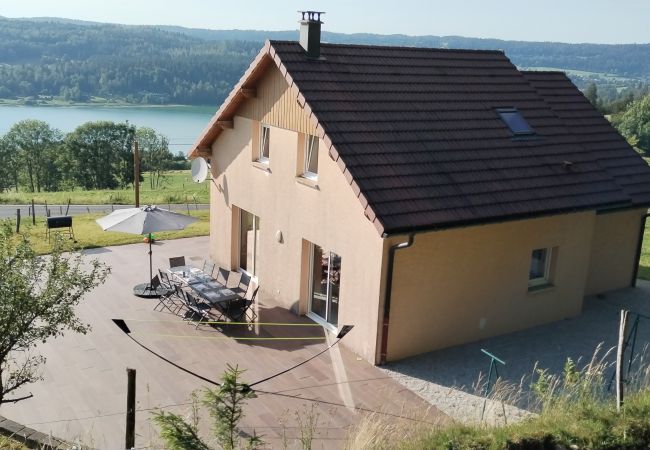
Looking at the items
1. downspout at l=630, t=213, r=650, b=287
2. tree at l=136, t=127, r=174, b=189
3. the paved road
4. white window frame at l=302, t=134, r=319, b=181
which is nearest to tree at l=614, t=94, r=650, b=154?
tree at l=136, t=127, r=174, b=189

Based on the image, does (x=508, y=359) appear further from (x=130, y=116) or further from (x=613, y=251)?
(x=130, y=116)

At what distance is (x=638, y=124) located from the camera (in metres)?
84.2

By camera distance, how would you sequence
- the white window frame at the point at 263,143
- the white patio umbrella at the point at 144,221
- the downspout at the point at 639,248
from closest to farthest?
the white patio umbrella at the point at 144,221 < the white window frame at the point at 263,143 < the downspout at the point at 639,248

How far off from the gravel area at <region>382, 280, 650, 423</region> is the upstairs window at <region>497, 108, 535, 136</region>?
4.52 metres

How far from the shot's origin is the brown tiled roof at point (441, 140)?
12.1 metres

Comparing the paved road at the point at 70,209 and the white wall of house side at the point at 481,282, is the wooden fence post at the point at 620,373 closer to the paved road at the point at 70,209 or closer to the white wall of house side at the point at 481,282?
the white wall of house side at the point at 481,282

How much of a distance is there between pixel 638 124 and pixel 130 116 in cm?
9663

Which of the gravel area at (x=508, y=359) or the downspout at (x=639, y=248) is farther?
the downspout at (x=639, y=248)

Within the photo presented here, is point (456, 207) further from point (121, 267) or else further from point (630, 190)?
point (121, 267)

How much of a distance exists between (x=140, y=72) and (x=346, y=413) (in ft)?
545

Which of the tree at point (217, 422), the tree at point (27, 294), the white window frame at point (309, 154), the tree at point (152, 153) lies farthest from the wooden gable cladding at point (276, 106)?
the tree at point (152, 153)

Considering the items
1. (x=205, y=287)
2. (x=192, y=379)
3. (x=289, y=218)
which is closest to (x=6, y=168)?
(x=205, y=287)

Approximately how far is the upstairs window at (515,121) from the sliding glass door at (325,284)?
5.26 m

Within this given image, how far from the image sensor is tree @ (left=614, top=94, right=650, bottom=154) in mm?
79812
